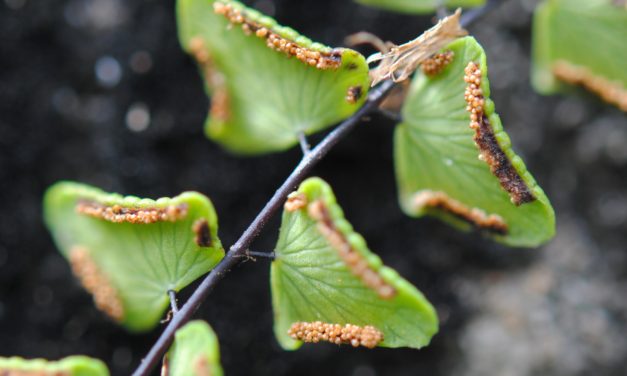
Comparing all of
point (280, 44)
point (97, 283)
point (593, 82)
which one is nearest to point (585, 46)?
A: point (593, 82)

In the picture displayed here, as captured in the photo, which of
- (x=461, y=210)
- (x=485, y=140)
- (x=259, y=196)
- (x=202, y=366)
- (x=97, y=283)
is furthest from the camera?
(x=259, y=196)

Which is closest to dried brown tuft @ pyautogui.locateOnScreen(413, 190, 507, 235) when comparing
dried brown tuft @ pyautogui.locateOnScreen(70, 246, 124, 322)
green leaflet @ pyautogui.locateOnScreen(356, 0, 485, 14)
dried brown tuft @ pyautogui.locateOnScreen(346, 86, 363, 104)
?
dried brown tuft @ pyautogui.locateOnScreen(346, 86, 363, 104)

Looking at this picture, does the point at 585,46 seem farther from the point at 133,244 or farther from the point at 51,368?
the point at 51,368

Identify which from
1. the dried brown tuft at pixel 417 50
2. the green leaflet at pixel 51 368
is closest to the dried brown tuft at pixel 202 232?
the green leaflet at pixel 51 368

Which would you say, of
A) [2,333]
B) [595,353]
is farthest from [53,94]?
[595,353]

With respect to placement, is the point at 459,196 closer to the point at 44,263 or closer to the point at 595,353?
the point at 595,353
